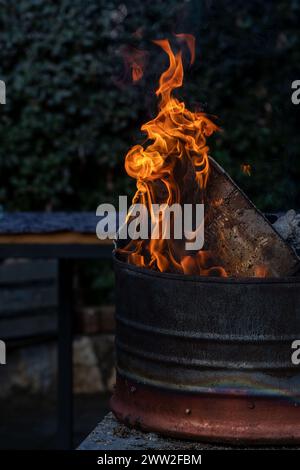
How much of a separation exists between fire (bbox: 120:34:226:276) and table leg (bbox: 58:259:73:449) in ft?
4.87

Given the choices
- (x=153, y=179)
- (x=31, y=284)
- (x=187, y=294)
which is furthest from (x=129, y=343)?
(x=31, y=284)

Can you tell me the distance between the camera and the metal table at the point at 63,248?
14.4 feet

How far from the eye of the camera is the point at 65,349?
467 centimetres

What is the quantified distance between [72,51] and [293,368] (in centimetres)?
424

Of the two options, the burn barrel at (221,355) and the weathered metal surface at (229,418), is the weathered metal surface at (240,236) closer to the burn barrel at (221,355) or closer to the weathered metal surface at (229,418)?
the burn barrel at (221,355)

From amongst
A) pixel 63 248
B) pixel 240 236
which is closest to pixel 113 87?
pixel 63 248

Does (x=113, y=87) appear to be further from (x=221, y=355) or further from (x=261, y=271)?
(x=221, y=355)

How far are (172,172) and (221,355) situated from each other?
0.69m

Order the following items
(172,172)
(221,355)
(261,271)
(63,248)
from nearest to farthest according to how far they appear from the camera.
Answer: (221,355) < (261,271) < (172,172) < (63,248)

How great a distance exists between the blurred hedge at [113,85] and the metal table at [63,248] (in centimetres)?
196

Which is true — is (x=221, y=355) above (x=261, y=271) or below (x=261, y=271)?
below

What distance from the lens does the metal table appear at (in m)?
4.40

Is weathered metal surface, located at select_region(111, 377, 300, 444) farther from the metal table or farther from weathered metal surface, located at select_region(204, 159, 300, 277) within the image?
the metal table

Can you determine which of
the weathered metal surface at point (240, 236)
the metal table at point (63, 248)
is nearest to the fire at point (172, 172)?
the weathered metal surface at point (240, 236)
